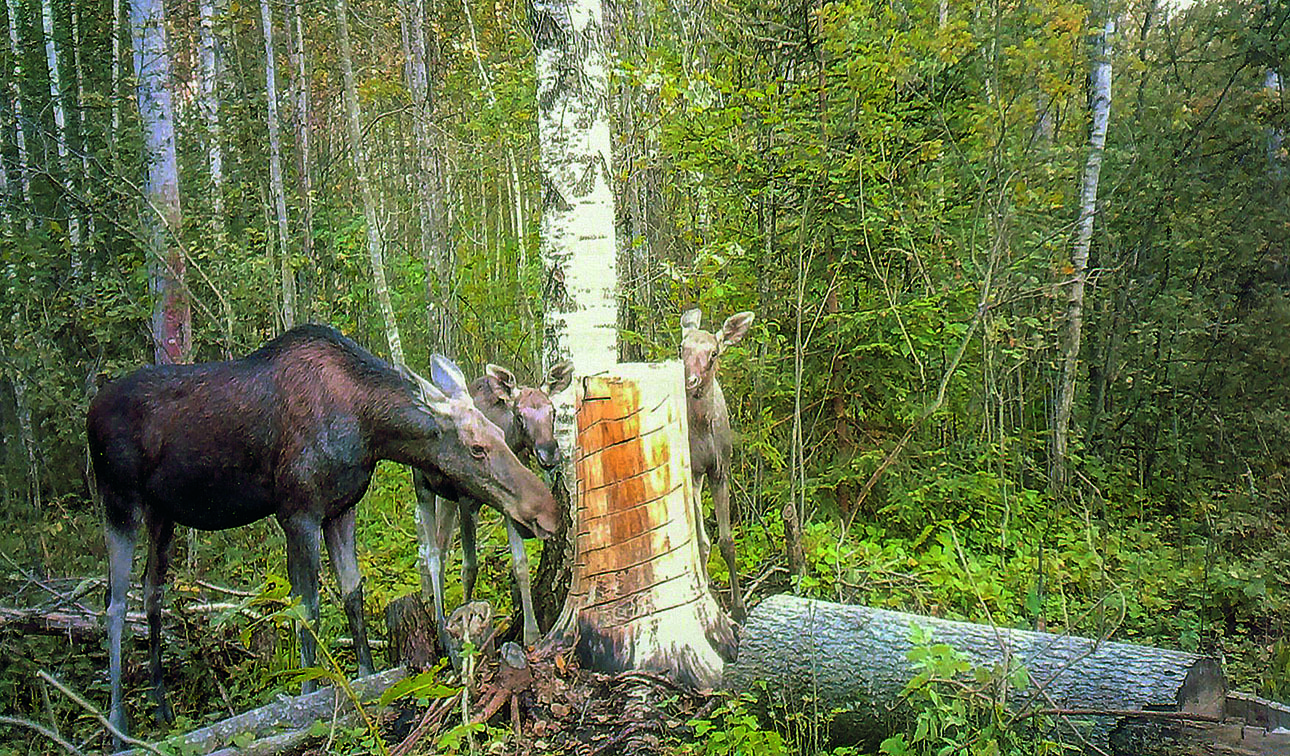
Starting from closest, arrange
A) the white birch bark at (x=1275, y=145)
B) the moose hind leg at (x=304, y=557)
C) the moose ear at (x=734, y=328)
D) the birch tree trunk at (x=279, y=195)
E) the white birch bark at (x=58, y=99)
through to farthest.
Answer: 1. the moose hind leg at (x=304, y=557)
2. the moose ear at (x=734, y=328)
3. the birch tree trunk at (x=279, y=195)
4. the white birch bark at (x=1275, y=145)
5. the white birch bark at (x=58, y=99)

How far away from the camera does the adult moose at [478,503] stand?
477 centimetres

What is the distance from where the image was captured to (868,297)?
720 cm

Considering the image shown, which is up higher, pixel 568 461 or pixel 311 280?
pixel 311 280

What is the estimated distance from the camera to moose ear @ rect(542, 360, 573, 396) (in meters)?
4.55

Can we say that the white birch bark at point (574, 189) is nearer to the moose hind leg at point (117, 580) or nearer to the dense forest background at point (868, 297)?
the dense forest background at point (868, 297)

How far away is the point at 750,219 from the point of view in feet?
24.1

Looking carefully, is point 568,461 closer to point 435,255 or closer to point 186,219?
point 186,219

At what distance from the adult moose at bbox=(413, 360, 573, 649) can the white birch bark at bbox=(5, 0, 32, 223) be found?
5.65 meters

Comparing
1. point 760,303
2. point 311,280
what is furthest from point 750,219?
point 311,280

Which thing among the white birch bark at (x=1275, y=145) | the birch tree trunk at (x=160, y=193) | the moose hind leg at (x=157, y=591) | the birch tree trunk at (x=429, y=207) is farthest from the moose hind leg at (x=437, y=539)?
the white birch bark at (x=1275, y=145)

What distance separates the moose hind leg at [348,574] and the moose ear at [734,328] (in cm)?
221

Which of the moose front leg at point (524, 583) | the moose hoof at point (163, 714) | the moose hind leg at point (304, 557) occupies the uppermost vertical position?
the moose hind leg at point (304, 557)

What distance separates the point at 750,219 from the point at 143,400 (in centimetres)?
467

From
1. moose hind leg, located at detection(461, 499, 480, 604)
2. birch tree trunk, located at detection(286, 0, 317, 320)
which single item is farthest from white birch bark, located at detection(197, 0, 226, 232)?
moose hind leg, located at detection(461, 499, 480, 604)
